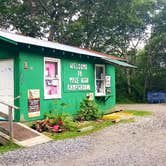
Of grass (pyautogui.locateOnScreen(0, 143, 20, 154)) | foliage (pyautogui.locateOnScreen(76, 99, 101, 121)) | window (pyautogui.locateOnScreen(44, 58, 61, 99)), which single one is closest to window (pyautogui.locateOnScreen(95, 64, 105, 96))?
foliage (pyautogui.locateOnScreen(76, 99, 101, 121))

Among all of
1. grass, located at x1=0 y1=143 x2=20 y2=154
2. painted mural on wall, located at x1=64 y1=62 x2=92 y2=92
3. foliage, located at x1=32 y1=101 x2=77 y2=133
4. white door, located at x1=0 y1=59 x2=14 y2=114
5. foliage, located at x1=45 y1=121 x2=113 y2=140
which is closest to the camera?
grass, located at x1=0 y1=143 x2=20 y2=154

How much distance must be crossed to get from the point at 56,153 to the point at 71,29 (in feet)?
72.6

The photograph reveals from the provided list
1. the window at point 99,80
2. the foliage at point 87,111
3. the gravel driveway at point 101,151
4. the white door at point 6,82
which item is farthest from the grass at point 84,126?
the window at point 99,80

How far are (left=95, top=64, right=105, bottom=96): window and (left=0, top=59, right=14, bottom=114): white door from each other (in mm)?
5627

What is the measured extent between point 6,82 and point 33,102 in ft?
3.81

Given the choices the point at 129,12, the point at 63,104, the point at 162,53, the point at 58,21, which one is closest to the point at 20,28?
the point at 58,21

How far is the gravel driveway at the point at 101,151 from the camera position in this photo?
7297 mm

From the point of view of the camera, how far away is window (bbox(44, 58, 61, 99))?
13156 mm

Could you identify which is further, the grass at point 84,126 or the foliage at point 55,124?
the foliage at point 55,124

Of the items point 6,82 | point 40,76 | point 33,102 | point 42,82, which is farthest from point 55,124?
point 6,82

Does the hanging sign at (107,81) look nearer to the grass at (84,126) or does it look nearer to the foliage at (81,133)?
the grass at (84,126)

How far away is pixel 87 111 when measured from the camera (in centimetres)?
1474

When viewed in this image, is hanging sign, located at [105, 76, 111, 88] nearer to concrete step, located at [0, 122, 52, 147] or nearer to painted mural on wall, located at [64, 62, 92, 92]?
painted mural on wall, located at [64, 62, 92, 92]

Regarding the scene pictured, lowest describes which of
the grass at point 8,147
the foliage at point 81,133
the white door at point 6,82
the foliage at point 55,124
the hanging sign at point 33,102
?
the grass at point 8,147
